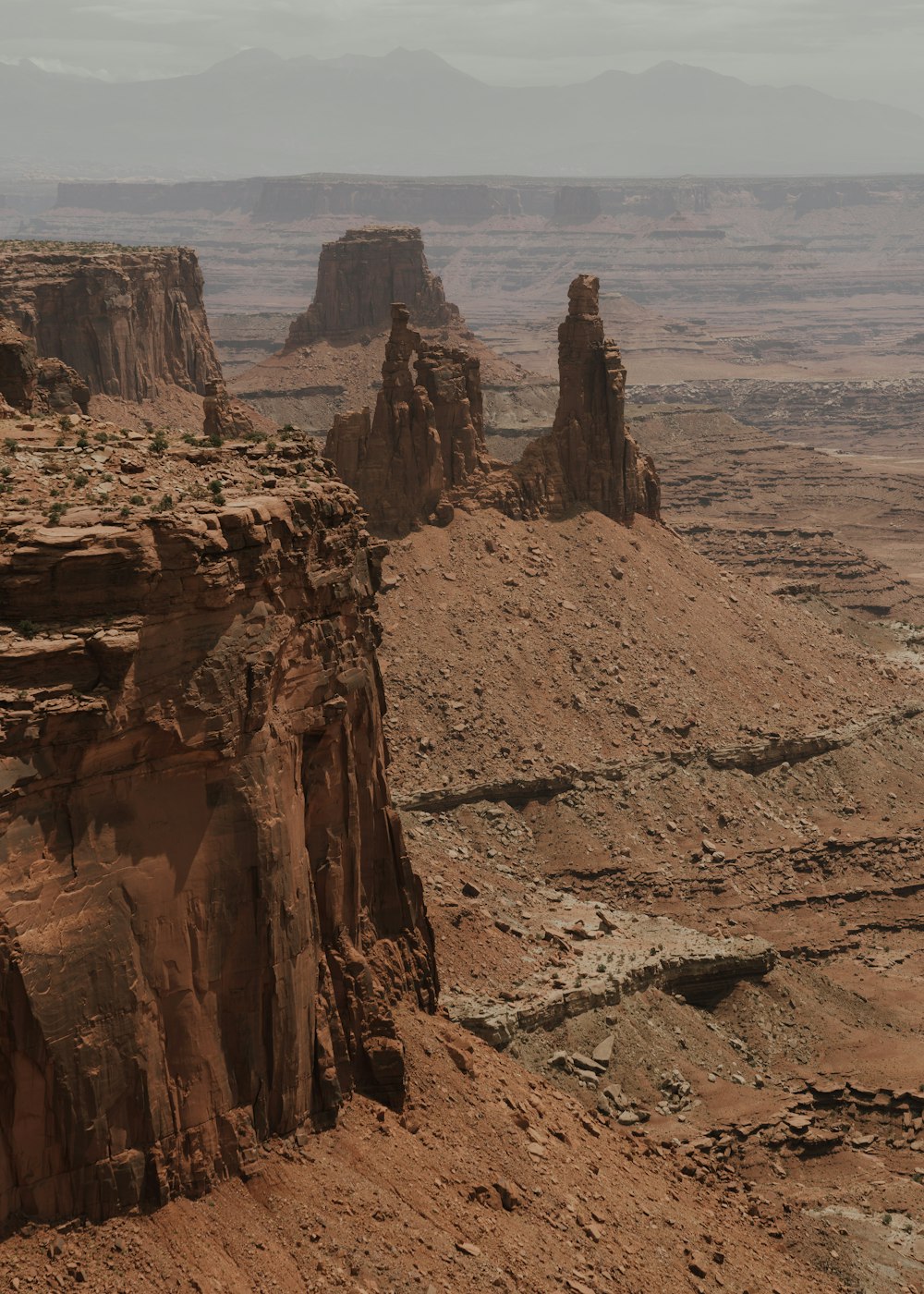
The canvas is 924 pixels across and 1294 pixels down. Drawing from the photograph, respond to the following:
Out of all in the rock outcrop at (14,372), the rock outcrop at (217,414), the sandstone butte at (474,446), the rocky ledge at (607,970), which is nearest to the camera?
the rocky ledge at (607,970)

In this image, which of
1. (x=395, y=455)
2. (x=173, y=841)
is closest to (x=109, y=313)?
(x=395, y=455)

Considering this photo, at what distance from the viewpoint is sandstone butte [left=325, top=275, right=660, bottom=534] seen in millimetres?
80812

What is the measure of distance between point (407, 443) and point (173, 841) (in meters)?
52.0

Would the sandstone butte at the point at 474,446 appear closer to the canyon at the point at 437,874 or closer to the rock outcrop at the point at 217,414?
the canyon at the point at 437,874

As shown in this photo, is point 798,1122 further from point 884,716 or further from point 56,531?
point 884,716

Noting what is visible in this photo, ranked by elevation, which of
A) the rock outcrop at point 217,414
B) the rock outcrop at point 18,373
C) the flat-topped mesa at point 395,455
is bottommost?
the flat-topped mesa at point 395,455

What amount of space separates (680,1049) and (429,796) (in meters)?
18.8

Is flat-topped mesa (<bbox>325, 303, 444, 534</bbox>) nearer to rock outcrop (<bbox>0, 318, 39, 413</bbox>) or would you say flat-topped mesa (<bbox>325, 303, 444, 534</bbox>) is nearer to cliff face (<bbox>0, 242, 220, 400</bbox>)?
rock outcrop (<bbox>0, 318, 39, 413</bbox>)

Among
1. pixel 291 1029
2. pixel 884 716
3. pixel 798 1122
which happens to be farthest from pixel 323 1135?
pixel 884 716

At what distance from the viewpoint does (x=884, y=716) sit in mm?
83500

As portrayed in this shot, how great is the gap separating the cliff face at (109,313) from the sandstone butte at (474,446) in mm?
37842

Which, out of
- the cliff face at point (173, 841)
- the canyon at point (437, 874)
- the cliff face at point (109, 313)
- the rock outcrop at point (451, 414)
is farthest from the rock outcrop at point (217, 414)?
the cliff face at point (173, 841)

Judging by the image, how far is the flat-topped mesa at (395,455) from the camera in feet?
264

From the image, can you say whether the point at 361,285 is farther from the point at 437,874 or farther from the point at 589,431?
the point at 437,874
